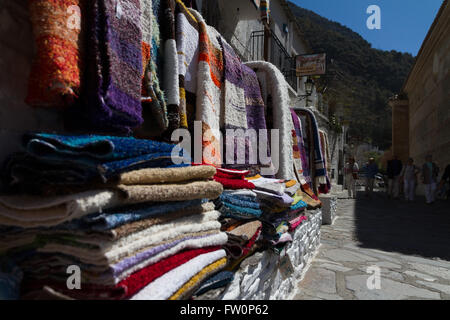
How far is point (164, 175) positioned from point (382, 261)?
128 inches

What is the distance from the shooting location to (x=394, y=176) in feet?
34.6

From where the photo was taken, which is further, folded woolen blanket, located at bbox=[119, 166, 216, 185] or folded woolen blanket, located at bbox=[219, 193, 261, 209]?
folded woolen blanket, located at bbox=[219, 193, 261, 209]

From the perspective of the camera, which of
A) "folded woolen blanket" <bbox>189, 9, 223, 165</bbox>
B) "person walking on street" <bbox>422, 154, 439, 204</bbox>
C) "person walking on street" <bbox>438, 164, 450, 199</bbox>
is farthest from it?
"person walking on street" <bbox>422, 154, 439, 204</bbox>

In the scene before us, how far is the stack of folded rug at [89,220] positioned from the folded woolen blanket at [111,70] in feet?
0.64

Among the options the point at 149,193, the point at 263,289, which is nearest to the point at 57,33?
the point at 149,193

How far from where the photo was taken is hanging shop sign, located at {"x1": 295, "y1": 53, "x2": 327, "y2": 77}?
30.1 ft

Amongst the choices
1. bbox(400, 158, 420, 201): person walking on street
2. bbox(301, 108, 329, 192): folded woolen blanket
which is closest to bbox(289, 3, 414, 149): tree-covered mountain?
bbox(400, 158, 420, 201): person walking on street

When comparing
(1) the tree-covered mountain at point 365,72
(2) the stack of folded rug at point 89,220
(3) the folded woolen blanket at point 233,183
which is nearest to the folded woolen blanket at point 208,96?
(3) the folded woolen blanket at point 233,183

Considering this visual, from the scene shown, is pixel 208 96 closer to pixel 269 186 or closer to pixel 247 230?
pixel 269 186

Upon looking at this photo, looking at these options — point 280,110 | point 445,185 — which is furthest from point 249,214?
point 445,185

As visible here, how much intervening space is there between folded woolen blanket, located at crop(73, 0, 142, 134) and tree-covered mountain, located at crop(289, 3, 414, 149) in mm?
26492

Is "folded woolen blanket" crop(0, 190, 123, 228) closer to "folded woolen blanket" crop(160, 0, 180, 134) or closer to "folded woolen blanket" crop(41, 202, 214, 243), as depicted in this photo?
"folded woolen blanket" crop(41, 202, 214, 243)

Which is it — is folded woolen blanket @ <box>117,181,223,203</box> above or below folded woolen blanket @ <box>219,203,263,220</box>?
above

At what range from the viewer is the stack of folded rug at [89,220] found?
739mm
